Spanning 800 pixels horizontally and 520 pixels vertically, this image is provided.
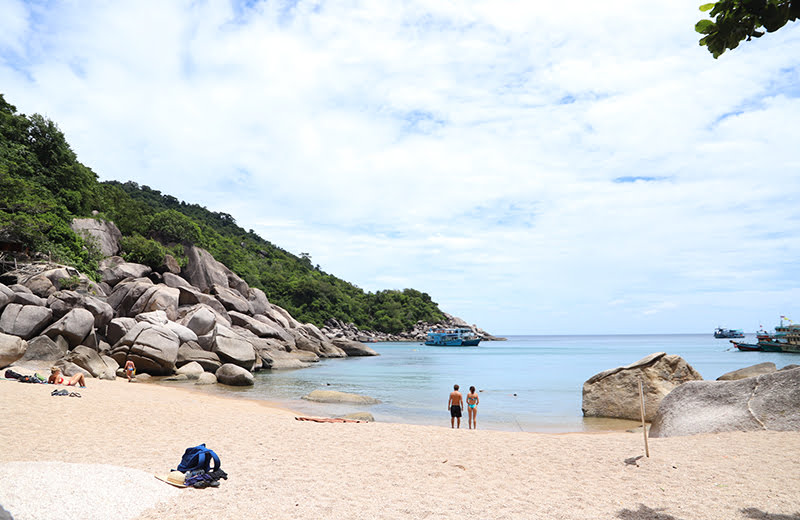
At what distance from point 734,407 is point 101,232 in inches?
1746

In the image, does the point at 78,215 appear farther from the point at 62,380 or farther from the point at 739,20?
the point at 739,20

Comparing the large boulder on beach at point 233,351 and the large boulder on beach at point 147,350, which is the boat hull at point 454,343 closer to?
the large boulder on beach at point 233,351

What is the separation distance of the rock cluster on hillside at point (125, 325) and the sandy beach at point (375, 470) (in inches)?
412

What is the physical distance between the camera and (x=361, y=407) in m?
20.1

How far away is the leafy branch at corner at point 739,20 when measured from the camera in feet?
11.0

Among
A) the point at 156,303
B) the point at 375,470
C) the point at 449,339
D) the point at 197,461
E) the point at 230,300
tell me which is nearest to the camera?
the point at 197,461

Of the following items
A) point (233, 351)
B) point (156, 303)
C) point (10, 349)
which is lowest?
point (233, 351)

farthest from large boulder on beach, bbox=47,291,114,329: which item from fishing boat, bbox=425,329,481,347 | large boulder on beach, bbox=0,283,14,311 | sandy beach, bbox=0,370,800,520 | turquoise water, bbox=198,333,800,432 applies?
fishing boat, bbox=425,329,481,347

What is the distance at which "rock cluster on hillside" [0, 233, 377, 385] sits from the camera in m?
21.7

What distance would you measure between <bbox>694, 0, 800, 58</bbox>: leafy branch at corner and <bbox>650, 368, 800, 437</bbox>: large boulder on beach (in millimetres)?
10608

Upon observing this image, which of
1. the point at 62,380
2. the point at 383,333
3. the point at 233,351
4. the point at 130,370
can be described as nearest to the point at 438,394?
the point at 233,351

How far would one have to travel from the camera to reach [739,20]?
3.49 metres

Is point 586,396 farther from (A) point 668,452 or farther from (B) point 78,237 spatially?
(B) point 78,237

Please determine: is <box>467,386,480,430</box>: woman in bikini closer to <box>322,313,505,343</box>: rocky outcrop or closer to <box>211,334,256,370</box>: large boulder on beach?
<box>211,334,256,370</box>: large boulder on beach
